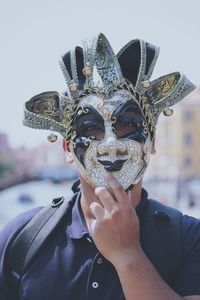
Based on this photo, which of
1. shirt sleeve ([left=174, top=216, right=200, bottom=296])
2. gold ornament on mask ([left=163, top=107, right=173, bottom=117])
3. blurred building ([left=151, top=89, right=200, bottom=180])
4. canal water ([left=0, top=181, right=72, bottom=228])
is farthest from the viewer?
blurred building ([left=151, top=89, right=200, bottom=180])

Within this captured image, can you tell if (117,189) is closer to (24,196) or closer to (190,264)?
(190,264)

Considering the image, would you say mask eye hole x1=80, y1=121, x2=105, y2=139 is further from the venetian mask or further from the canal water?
the canal water

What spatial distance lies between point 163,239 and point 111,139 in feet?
1.50

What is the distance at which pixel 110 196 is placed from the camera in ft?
6.59

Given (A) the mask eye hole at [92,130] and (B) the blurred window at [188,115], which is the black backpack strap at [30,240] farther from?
(B) the blurred window at [188,115]

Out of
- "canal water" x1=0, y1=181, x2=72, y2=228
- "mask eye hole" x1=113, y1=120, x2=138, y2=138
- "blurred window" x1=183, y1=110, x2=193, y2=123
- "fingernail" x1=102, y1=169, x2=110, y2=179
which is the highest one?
"mask eye hole" x1=113, y1=120, x2=138, y2=138

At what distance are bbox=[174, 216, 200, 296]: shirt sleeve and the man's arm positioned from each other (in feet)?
0.40

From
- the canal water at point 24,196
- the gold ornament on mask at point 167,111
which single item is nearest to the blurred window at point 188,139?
the canal water at point 24,196

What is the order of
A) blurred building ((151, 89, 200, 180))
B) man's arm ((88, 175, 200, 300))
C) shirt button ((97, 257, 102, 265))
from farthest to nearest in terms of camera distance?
blurred building ((151, 89, 200, 180)) < shirt button ((97, 257, 102, 265)) < man's arm ((88, 175, 200, 300))

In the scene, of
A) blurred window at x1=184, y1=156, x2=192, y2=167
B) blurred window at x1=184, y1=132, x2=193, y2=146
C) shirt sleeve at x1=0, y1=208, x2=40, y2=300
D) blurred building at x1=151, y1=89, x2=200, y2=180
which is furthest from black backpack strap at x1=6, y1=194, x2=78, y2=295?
blurred window at x1=184, y1=132, x2=193, y2=146

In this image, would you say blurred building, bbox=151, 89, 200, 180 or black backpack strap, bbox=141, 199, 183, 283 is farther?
blurred building, bbox=151, 89, 200, 180

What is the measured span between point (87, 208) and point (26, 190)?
57.9 ft

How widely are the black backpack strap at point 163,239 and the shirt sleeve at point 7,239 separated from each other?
536 mm

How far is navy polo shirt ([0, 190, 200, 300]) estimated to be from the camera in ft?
7.07
